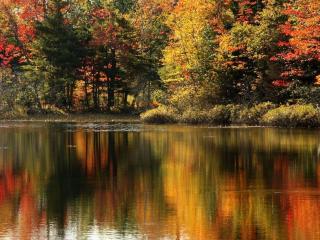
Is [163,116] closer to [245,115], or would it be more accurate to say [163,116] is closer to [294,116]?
[245,115]

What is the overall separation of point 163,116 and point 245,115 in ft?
25.8

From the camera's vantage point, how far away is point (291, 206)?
53.7ft

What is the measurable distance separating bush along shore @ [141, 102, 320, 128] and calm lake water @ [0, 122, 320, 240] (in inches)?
506

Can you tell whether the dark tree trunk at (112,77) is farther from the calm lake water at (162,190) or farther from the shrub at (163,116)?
the calm lake water at (162,190)

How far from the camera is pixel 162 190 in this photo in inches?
755

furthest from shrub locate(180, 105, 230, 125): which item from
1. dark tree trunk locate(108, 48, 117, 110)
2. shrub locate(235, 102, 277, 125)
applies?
dark tree trunk locate(108, 48, 117, 110)

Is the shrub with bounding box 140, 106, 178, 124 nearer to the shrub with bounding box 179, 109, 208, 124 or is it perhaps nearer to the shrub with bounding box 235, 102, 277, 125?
the shrub with bounding box 179, 109, 208, 124

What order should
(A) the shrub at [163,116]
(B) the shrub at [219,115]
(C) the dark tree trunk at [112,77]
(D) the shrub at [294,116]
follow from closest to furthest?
(D) the shrub at [294,116], (B) the shrub at [219,115], (A) the shrub at [163,116], (C) the dark tree trunk at [112,77]

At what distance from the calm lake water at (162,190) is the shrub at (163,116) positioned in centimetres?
2330

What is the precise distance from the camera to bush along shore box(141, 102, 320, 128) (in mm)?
48750

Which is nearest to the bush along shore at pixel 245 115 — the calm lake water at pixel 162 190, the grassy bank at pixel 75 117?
the grassy bank at pixel 75 117

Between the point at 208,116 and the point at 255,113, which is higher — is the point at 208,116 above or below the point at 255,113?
below

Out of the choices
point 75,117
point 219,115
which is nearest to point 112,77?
point 75,117

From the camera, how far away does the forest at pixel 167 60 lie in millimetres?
52875
